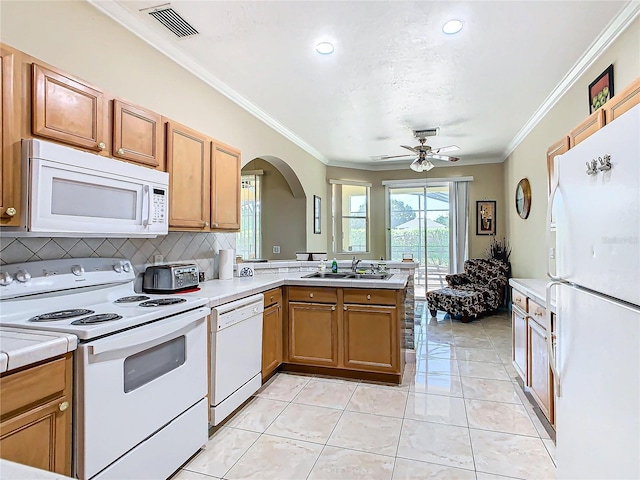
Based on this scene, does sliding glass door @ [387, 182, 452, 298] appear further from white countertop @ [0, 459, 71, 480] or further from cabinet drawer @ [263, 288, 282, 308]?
white countertop @ [0, 459, 71, 480]

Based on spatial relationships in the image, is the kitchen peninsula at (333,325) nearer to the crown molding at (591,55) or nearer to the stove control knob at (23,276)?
the stove control knob at (23,276)

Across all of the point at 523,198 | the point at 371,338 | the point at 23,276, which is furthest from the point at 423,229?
the point at 23,276

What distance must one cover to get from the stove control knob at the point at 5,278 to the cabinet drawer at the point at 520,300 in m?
3.26

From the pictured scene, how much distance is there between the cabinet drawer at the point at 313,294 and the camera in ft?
10.7

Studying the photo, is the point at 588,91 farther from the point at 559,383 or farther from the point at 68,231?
the point at 68,231

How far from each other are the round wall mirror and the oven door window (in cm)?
483

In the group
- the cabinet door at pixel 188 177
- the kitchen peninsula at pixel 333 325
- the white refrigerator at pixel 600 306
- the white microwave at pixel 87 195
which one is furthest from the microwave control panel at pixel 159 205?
the white refrigerator at pixel 600 306

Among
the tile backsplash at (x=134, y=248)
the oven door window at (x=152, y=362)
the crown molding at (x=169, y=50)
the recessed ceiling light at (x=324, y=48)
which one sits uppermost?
the recessed ceiling light at (x=324, y=48)

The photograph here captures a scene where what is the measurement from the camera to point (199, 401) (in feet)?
6.93

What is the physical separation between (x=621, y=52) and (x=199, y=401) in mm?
3662

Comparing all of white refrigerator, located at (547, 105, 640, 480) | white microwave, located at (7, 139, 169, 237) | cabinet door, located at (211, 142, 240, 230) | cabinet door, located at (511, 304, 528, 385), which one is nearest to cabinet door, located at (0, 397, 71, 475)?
white microwave, located at (7, 139, 169, 237)

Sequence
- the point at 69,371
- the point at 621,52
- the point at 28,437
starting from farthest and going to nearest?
1. the point at 621,52
2. the point at 69,371
3. the point at 28,437

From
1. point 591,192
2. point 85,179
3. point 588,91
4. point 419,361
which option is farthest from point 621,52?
point 85,179

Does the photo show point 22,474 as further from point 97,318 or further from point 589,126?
point 589,126
